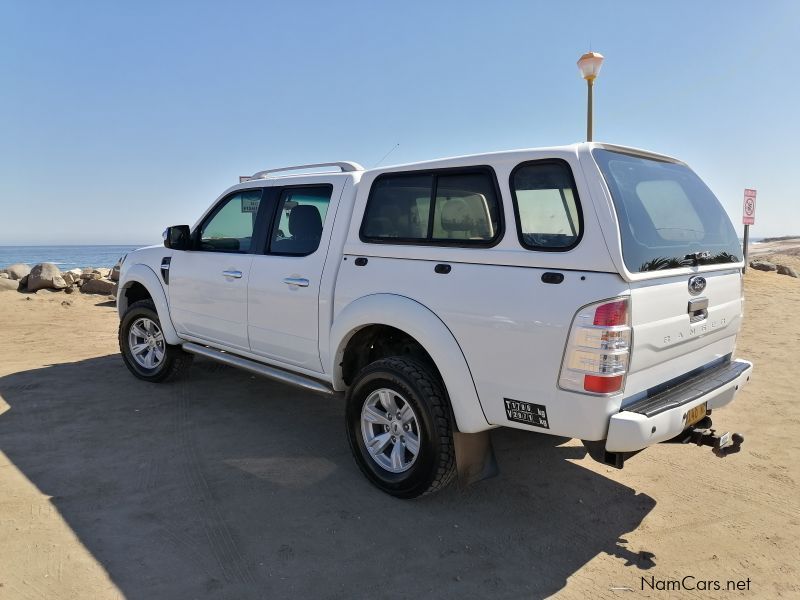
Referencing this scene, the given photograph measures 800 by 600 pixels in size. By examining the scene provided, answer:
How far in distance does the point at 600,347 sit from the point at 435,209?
1.32m

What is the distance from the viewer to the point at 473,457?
3.27 meters

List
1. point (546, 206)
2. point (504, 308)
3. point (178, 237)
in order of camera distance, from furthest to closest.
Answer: point (178, 237) → point (546, 206) → point (504, 308)

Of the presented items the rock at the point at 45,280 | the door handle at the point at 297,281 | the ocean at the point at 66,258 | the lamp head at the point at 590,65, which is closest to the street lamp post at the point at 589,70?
the lamp head at the point at 590,65

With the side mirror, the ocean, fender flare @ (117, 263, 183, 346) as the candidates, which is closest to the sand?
fender flare @ (117, 263, 183, 346)

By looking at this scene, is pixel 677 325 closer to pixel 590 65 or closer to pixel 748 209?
pixel 590 65

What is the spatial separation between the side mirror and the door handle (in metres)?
1.49

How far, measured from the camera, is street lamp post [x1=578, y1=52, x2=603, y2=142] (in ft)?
26.5

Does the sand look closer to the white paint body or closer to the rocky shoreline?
the white paint body

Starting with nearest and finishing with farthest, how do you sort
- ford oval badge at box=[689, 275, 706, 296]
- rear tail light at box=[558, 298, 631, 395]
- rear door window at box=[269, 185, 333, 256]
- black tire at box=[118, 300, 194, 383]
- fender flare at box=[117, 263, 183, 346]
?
1. rear tail light at box=[558, 298, 631, 395]
2. ford oval badge at box=[689, 275, 706, 296]
3. rear door window at box=[269, 185, 333, 256]
4. fender flare at box=[117, 263, 183, 346]
5. black tire at box=[118, 300, 194, 383]

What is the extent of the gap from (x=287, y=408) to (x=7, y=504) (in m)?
2.21

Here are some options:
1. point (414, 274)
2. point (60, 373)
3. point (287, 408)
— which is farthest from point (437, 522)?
point (60, 373)

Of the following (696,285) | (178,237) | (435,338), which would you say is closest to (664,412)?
(696,285)

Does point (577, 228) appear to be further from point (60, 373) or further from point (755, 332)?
point (755, 332)

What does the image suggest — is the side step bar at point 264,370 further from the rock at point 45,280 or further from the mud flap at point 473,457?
the rock at point 45,280
